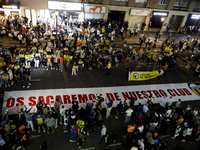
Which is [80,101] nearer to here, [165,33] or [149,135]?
[149,135]

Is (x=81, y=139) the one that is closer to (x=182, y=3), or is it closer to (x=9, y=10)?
(x=9, y=10)

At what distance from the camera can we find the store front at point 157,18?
106 ft

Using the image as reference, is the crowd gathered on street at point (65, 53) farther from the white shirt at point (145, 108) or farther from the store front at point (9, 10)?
the white shirt at point (145, 108)

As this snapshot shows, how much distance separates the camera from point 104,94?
15.0 metres

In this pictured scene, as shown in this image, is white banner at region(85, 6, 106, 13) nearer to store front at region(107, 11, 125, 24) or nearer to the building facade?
the building facade

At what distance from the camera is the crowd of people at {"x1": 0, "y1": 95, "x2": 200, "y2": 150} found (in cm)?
944

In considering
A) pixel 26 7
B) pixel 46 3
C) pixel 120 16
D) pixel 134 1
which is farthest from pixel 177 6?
pixel 26 7

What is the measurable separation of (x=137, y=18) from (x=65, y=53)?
1971 cm

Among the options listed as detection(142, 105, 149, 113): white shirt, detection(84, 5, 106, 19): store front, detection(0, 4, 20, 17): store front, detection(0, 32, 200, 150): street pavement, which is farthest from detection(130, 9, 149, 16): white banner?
detection(142, 105, 149, 113): white shirt

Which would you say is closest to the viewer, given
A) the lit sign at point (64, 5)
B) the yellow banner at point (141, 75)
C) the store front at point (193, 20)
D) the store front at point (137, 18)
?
the yellow banner at point (141, 75)

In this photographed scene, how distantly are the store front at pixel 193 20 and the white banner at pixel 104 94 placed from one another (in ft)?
77.9

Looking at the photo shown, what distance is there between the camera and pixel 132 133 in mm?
10156

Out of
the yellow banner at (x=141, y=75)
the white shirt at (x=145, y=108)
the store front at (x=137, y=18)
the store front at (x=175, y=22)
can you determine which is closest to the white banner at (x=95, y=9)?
the store front at (x=137, y=18)

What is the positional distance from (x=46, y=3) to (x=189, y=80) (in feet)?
77.6
